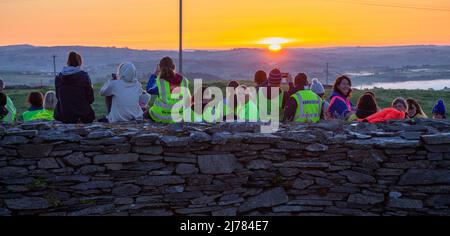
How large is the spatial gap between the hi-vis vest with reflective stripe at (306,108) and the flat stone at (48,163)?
3395mm

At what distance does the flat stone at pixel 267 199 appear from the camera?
19.0 ft

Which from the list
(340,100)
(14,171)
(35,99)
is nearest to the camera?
(14,171)

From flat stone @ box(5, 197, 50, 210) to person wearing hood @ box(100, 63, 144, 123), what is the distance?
2027 mm

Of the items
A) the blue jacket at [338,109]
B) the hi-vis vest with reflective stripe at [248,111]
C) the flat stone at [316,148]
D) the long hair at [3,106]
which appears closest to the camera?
the flat stone at [316,148]

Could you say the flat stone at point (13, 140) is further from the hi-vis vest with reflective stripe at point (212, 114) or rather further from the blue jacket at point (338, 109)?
the blue jacket at point (338, 109)

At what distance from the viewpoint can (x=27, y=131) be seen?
5684mm

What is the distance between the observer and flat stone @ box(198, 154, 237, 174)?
227 inches

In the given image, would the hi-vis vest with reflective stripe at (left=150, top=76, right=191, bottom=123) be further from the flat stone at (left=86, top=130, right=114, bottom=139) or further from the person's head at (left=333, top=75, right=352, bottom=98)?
the person's head at (left=333, top=75, right=352, bottom=98)

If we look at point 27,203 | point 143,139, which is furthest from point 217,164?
point 27,203

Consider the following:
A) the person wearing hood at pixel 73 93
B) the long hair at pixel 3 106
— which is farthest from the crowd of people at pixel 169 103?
the long hair at pixel 3 106

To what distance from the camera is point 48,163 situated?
5.61 m

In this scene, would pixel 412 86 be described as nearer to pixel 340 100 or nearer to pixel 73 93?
pixel 340 100

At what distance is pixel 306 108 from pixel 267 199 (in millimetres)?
2005

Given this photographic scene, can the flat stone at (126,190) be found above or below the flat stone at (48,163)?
below
